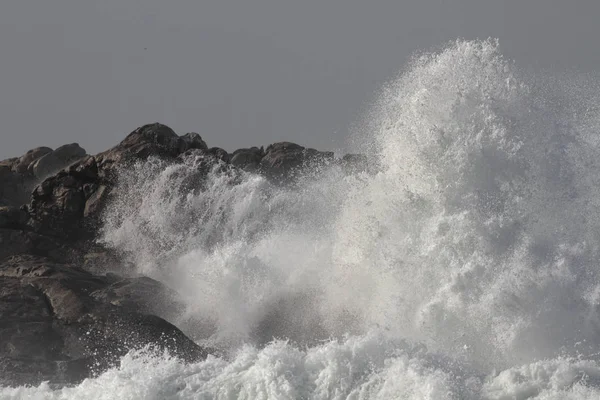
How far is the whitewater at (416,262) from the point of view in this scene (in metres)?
12.7

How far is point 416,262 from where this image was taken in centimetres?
1684

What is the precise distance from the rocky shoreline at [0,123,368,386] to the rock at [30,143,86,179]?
3 centimetres

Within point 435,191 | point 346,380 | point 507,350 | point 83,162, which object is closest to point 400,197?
point 435,191

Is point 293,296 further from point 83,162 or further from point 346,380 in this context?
point 83,162

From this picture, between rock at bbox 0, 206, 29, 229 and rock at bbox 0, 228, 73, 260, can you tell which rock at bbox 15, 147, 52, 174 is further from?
rock at bbox 0, 228, 73, 260

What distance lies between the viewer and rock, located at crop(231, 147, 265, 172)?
29.6 m

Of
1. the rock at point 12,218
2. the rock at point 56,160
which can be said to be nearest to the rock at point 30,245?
the rock at point 12,218

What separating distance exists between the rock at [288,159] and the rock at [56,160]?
234 inches

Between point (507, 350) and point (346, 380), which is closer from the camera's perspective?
point (346, 380)

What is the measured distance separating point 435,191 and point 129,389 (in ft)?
24.5

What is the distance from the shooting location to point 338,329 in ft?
56.2

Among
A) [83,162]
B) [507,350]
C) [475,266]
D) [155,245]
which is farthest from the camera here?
[83,162]

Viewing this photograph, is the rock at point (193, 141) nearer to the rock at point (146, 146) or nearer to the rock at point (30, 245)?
the rock at point (146, 146)

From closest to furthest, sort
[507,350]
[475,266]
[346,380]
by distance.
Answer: [346,380] → [507,350] → [475,266]
